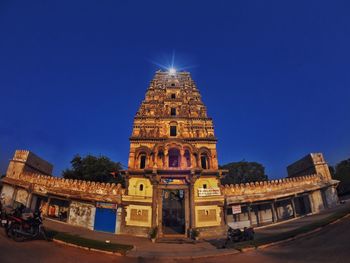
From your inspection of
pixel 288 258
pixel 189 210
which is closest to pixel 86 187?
pixel 189 210

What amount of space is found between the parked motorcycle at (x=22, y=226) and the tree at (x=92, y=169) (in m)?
22.8

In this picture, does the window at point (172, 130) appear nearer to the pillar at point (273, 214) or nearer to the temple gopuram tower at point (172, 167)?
the temple gopuram tower at point (172, 167)

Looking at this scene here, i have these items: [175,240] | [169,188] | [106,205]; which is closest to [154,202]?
[169,188]

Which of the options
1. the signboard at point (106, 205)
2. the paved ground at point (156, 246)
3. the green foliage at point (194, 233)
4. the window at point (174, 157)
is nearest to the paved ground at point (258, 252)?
the paved ground at point (156, 246)

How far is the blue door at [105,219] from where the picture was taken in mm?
21938

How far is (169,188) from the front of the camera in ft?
76.3

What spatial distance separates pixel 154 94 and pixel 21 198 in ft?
72.1

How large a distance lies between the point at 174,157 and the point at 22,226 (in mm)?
16891

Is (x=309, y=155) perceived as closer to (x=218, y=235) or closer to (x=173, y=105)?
(x=218, y=235)

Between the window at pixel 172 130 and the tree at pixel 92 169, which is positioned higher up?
the window at pixel 172 130

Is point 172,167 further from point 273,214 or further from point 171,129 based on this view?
point 273,214

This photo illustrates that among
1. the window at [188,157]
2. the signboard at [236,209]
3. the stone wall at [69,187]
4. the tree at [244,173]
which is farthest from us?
the tree at [244,173]

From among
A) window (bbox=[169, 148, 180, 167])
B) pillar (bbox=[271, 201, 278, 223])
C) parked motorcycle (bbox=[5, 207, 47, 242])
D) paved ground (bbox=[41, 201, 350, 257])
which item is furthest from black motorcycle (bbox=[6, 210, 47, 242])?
pillar (bbox=[271, 201, 278, 223])

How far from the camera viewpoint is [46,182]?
974 inches
